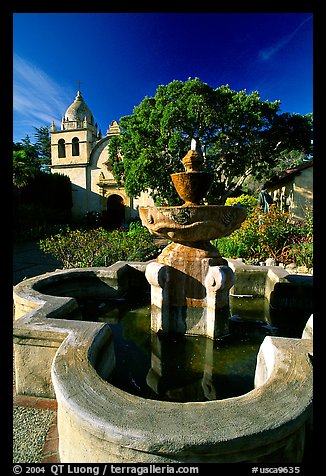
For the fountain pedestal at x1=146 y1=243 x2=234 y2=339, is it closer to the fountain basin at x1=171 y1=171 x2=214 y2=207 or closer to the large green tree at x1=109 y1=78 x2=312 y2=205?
the fountain basin at x1=171 y1=171 x2=214 y2=207

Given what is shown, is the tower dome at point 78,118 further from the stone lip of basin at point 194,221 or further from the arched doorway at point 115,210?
the stone lip of basin at point 194,221

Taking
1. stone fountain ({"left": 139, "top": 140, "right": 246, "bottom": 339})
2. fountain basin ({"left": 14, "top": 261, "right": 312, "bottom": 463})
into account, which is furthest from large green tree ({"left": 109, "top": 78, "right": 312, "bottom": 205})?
fountain basin ({"left": 14, "top": 261, "right": 312, "bottom": 463})

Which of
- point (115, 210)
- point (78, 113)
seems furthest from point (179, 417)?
point (78, 113)

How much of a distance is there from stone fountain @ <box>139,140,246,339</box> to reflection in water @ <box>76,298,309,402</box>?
21cm

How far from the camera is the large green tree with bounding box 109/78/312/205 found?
15211mm

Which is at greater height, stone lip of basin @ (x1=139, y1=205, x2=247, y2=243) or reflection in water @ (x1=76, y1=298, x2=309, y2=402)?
stone lip of basin @ (x1=139, y1=205, x2=247, y2=243)

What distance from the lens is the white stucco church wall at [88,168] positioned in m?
24.1

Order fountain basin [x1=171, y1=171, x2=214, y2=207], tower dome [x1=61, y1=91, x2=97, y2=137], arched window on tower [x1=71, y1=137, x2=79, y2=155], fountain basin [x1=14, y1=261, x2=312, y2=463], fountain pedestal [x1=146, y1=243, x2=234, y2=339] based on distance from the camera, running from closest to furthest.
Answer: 1. fountain basin [x1=14, y1=261, x2=312, y2=463]
2. fountain pedestal [x1=146, y1=243, x2=234, y2=339]
3. fountain basin [x1=171, y1=171, x2=214, y2=207]
4. arched window on tower [x1=71, y1=137, x2=79, y2=155]
5. tower dome [x1=61, y1=91, x2=97, y2=137]

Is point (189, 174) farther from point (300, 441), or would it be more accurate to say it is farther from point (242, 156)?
point (242, 156)

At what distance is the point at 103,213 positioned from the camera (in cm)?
2459

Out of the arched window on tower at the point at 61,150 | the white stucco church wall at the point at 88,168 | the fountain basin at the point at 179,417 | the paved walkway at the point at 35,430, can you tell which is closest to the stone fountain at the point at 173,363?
the fountain basin at the point at 179,417

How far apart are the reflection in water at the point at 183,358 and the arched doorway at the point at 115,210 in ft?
68.6
